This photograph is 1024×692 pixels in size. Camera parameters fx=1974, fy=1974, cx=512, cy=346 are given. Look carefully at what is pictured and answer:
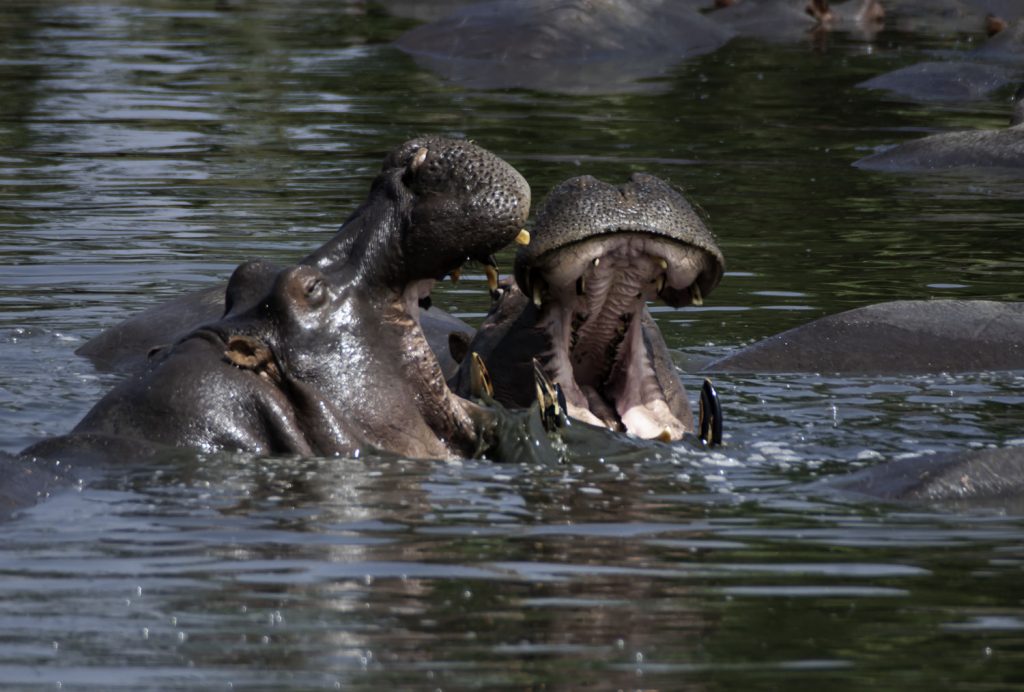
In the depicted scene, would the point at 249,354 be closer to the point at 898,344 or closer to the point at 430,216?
the point at 430,216

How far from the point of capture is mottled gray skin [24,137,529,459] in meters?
5.31

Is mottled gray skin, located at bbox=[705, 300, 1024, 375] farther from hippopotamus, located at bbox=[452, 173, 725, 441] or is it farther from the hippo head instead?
the hippo head

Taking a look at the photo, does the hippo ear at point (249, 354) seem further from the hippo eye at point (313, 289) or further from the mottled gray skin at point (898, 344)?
the mottled gray skin at point (898, 344)

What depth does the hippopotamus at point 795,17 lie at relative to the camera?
26.0 m

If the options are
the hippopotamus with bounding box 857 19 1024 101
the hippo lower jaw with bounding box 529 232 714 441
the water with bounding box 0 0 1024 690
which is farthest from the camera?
the hippopotamus with bounding box 857 19 1024 101

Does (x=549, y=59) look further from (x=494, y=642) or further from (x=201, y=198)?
(x=494, y=642)

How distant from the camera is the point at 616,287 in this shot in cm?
629

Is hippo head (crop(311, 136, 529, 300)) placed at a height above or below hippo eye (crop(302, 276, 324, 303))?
above

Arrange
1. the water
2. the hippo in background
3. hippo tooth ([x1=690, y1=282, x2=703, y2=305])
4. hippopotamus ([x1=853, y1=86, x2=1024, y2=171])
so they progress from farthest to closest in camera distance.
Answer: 1. the hippo in background
2. hippopotamus ([x1=853, y1=86, x2=1024, y2=171])
3. hippo tooth ([x1=690, y1=282, x2=703, y2=305])
4. the water

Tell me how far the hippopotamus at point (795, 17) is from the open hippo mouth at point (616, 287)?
1942 cm

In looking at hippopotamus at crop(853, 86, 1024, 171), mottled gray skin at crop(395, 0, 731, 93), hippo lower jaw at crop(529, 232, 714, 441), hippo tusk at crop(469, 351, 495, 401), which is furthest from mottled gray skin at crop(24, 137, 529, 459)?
mottled gray skin at crop(395, 0, 731, 93)

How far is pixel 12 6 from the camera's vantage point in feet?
91.4

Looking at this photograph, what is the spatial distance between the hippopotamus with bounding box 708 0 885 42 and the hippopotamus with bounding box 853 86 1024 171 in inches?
452

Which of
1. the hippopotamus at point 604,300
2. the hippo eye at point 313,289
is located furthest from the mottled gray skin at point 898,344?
the hippo eye at point 313,289
